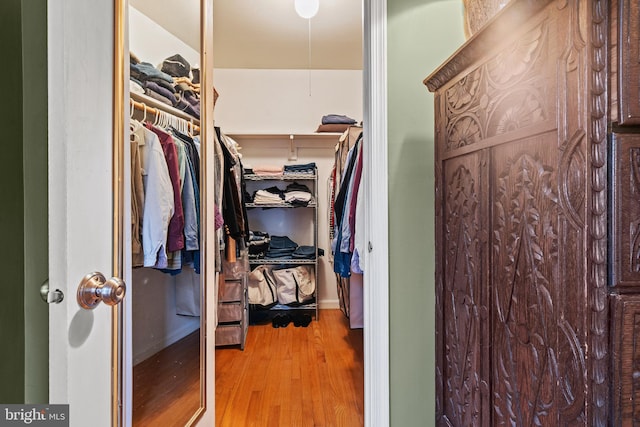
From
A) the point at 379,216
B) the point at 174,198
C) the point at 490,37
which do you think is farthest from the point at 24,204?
the point at 490,37

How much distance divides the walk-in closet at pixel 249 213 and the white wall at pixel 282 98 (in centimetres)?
1

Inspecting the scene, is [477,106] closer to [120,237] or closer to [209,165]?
[120,237]

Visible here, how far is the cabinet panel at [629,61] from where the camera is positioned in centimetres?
46

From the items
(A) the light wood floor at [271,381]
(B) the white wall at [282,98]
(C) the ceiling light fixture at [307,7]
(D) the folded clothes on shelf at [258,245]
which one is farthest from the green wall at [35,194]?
(B) the white wall at [282,98]

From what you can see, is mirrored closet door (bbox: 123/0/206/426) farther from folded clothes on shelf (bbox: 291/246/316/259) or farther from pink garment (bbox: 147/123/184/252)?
folded clothes on shelf (bbox: 291/246/316/259)

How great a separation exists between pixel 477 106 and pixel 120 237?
1.01 metres

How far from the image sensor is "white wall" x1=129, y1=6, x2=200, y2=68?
110 cm

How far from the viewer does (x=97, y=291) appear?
2.31ft

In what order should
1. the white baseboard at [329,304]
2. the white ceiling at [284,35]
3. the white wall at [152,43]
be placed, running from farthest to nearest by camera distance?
the white baseboard at [329,304] < the white ceiling at [284,35] < the white wall at [152,43]

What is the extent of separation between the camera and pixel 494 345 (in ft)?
2.46

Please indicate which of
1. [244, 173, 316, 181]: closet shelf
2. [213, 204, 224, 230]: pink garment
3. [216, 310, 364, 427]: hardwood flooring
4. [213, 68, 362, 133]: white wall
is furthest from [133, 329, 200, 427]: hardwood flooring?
[213, 68, 362, 133]: white wall

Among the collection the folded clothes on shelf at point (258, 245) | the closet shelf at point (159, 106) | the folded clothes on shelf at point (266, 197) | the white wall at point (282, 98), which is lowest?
the folded clothes on shelf at point (258, 245)

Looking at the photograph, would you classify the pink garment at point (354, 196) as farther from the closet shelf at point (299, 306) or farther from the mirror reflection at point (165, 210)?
the closet shelf at point (299, 306)

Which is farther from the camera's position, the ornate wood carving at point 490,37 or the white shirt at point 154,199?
the white shirt at point 154,199
